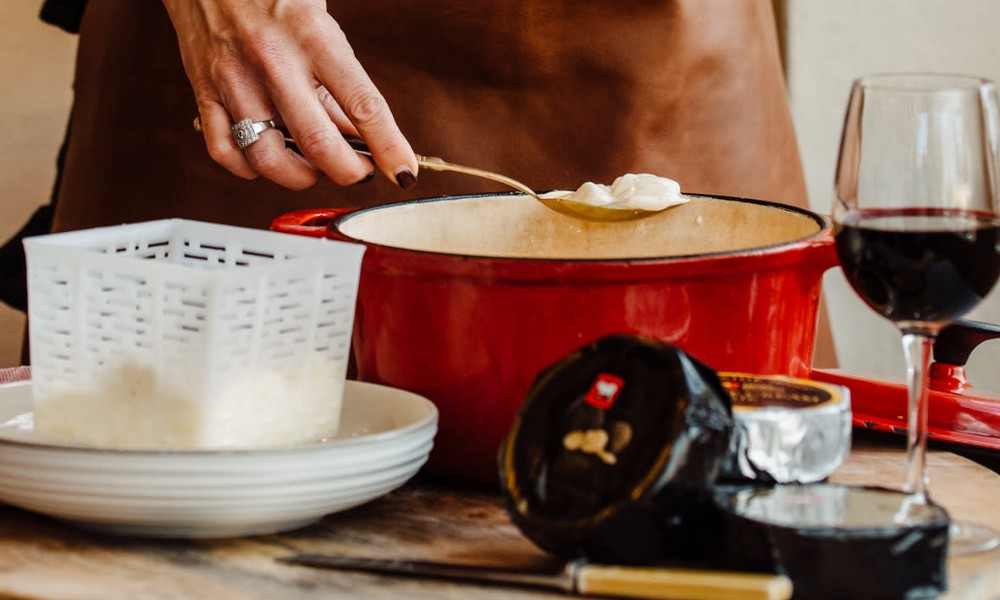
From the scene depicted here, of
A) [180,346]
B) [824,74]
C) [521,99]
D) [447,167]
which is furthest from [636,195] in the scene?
[824,74]

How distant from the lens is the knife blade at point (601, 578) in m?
0.64

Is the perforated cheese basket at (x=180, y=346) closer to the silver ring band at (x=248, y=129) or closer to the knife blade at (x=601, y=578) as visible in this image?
the knife blade at (x=601, y=578)

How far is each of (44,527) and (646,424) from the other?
0.40 m

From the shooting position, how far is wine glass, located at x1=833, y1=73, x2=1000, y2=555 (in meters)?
0.75

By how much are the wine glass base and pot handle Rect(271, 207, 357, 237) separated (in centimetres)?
50

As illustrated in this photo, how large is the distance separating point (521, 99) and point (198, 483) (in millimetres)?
1216

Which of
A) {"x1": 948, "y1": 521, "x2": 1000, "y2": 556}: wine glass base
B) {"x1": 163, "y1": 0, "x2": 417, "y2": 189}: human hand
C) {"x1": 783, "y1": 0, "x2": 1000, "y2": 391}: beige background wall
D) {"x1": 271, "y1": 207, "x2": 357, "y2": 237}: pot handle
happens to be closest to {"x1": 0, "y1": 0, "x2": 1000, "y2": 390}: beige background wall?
{"x1": 783, "y1": 0, "x2": 1000, "y2": 391}: beige background wall

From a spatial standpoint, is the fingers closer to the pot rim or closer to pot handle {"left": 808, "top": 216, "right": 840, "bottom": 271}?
the pot rim

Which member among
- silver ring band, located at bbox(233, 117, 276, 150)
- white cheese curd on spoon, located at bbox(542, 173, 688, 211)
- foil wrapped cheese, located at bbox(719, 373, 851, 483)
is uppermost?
silver ring band, located at bbox(233, 117, 276, 150)

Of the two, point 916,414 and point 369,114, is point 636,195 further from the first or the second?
point 916,414

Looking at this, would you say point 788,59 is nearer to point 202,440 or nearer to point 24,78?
point 24,78

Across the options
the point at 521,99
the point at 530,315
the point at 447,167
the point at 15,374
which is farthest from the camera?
the point at 521,99

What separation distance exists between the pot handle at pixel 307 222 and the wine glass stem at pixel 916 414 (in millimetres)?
445

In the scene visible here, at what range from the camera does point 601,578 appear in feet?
2.23
